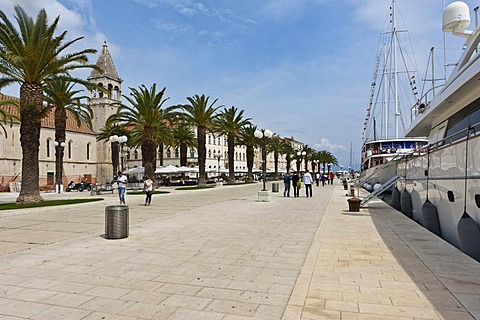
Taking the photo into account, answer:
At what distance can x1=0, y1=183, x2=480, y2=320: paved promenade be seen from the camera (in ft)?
14.0

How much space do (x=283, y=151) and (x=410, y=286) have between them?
229ft

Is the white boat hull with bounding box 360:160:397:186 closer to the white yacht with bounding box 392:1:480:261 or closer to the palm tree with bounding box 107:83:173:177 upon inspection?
the white yacht with bounding box 392:1:480:261

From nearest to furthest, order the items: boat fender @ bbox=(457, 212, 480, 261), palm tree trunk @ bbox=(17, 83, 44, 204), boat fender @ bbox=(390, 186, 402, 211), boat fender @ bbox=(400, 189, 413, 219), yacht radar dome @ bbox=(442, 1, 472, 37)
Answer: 1. boat fender @ bbox=(457, 212, 480, 261)
2. yacht radar dome @ bbox=(442, 1, 472, 37)
3. boat fender @ bbox=(400, 189, 413, 219)
4. boat fender @ bbox=(390, 186, 402, 211)
5. palm tree trunk @ bbox=(17, 83, 44, 204)

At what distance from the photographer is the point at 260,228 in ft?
34.6

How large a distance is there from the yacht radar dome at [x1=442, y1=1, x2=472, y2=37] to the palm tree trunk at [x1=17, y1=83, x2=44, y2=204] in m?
19.8

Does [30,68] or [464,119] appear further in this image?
[30,68]

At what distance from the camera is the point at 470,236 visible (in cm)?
709

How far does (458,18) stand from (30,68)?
19898 millimetres

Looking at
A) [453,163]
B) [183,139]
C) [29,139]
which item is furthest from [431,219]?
[183,139]

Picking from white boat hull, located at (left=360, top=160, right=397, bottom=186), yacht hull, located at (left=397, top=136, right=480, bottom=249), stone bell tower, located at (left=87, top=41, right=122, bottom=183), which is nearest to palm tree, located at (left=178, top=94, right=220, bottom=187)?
white boat hull, located at (left=360, top=160, right=397, bottom=186)

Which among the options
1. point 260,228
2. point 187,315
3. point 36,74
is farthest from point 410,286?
point 36,74

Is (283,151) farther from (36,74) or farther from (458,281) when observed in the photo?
(458,281)

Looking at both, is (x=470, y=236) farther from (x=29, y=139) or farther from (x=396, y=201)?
(x=29, y=139)

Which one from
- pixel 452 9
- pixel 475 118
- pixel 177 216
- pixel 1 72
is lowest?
pixel 177 216
